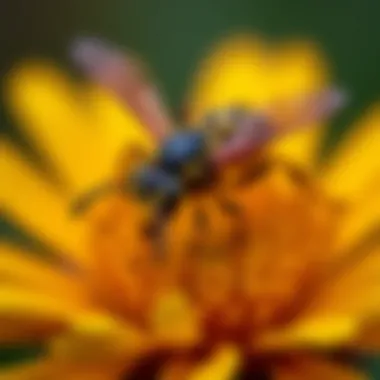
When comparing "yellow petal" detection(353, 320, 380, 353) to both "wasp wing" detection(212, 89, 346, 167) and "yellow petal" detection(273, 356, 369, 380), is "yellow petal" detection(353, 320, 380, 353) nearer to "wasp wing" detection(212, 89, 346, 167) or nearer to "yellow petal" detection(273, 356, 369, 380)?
"yellow petal" detection(273, 356, 369, 380)

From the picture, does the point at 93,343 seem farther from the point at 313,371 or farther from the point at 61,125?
the point at 61,125

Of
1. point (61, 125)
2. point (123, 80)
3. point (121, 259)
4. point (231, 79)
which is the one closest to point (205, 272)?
point (121, 259)

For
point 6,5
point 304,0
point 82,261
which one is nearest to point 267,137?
point 82,261

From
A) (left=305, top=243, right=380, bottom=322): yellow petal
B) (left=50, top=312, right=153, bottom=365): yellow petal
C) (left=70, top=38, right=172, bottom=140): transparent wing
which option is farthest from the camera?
(left=70, top=38, right=172, bottom=140): transparent wing

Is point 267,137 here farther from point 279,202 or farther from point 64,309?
point 64,309

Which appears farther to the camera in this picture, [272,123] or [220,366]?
[272,123]

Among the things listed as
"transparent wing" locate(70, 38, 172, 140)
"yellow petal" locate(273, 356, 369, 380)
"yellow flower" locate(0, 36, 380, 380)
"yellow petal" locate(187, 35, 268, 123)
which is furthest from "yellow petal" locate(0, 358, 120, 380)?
"yellow petal" locate(187, 35, 268, 123)
